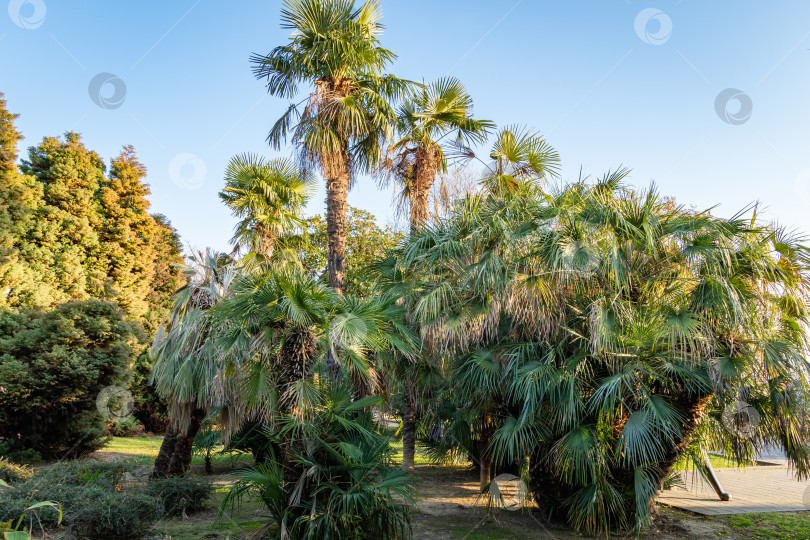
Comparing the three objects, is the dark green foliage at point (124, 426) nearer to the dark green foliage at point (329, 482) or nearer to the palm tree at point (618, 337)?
the dark green foliage at point (329, 482)

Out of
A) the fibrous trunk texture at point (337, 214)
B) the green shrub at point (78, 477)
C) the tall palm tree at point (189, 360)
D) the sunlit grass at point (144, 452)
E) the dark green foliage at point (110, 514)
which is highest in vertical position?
the fibrous trunk texture at point (337, 214)

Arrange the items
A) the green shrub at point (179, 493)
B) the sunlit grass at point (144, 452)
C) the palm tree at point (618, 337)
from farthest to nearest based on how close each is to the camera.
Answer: the sunlit grass at point (144, 452)
the green shrub at point (179, 493)
the palm tree at point (618, 337)

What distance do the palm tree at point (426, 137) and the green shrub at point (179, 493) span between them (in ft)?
21.4

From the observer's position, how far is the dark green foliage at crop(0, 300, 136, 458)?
10719 millimetres

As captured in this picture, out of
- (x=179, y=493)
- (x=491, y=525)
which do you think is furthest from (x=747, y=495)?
(x=179, y=493)

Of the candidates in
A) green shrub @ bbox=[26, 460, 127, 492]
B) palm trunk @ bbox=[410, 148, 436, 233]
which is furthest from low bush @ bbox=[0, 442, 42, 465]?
palm trunk @ bbox=[410, 148, 436, 233]

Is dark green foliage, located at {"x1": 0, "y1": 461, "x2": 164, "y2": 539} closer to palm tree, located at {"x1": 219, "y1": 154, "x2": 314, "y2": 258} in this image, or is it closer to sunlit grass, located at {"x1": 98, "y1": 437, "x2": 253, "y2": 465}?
sunlit grass, located at {"x1": 98, "y1": 437, "x2": 253, "y2": 465}

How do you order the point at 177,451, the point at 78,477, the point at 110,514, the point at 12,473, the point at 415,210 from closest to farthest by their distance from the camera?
the point at 110,514 < the point at 12,473 < the point at 78,477 < the point at 177,451 < the point at 415,210

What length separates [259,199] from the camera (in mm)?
12664

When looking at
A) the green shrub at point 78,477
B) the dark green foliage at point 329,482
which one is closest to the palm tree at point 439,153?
the dark green foliage at point 329,482

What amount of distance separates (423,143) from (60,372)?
10.3 m

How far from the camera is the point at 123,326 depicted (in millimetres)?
12500

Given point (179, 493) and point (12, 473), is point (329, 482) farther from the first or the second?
point (12, 473)

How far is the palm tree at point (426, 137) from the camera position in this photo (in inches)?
407
